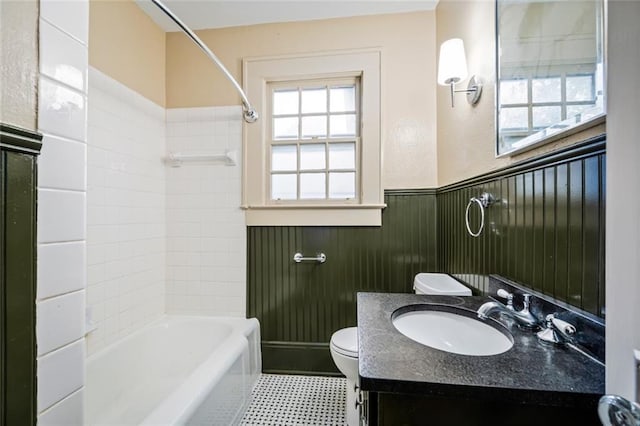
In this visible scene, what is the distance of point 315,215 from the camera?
208 cm

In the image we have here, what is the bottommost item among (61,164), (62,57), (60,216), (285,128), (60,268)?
(60,268)

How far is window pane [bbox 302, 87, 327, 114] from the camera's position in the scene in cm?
216

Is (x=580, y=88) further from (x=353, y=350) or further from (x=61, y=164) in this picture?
(x=353, y=350)

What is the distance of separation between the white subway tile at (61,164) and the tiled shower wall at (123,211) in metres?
1.25

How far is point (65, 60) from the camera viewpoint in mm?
559

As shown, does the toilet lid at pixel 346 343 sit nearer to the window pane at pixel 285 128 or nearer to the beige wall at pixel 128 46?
the window pane at pixel 285 128

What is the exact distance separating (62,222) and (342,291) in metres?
1.76

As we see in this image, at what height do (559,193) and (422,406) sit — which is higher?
(559,193)

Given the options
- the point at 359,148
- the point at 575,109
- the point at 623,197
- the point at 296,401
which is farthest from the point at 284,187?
the point at 623,197

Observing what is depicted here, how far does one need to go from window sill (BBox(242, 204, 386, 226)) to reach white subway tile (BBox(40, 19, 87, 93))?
154cm

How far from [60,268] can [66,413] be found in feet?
0.96

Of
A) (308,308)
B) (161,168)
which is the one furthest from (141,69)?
(308,308)

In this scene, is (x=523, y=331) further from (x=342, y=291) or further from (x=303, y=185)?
(x=303, y=185)

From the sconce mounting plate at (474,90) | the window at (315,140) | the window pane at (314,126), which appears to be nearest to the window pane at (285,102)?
the window at (315,140)
